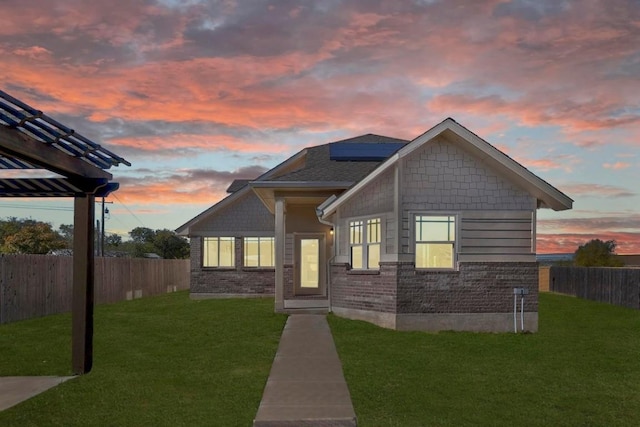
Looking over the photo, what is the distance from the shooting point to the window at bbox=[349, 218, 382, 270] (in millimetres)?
16938

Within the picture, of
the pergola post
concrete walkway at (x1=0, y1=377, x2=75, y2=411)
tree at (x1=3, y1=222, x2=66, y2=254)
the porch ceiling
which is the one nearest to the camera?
concrete walkway at (x1=0, y1=377, x2=75, y2=411)

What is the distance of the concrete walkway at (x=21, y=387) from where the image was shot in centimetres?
837

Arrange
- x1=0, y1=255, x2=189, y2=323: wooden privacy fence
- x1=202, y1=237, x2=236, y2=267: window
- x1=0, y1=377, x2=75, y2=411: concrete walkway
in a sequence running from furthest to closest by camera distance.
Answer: x1=202, y1=237, x2=236, y2=267: window, x1=0, y1=255, x2=189, y2=323: wooden privacy fence, x1=0, y1=377, x2=75, y2=411: concrete walkway

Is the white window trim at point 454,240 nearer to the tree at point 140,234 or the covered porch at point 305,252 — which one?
the covered porch at point 305,252

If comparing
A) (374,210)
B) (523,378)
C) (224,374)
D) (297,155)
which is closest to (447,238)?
(374,210)

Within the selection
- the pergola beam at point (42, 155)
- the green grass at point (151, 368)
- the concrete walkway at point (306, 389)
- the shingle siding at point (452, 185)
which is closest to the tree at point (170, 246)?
the green grass at point (151, 368)

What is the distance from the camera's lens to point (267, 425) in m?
7.07

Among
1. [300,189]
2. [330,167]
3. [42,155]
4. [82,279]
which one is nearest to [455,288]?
[300,189]

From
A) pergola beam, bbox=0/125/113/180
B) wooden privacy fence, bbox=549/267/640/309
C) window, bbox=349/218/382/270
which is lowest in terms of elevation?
wooden privacy fence, bbox=549/267/640/309

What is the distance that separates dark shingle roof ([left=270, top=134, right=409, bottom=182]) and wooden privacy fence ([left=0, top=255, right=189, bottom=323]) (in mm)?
9019

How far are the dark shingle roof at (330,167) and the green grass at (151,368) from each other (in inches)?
184

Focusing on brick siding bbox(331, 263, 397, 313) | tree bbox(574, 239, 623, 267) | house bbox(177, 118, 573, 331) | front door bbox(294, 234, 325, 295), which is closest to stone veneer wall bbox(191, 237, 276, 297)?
front door bbox(294, 234, 325, 295)

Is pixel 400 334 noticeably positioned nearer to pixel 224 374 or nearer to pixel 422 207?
pixel 422 207

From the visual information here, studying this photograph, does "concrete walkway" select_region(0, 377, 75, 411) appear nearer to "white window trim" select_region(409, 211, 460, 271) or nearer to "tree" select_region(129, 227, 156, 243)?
"white window trim" select_region(409, 211, 460, 271)
